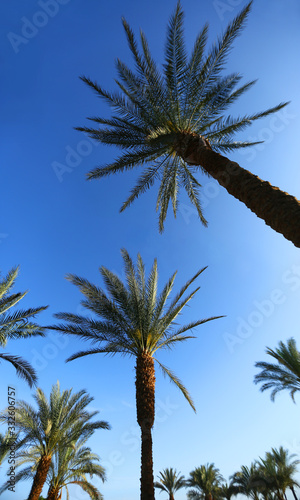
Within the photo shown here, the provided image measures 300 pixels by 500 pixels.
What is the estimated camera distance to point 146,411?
29.3 feet

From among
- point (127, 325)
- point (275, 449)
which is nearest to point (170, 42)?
point (127, 325)

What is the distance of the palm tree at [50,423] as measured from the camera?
13211 mm

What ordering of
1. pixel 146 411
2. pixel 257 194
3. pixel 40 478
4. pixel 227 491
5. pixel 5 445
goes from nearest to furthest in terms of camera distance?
1. pixel 257 194
2. pixel 146 411
3. pixel 40 478
4. pixel 5 445
5. pixel 227 491

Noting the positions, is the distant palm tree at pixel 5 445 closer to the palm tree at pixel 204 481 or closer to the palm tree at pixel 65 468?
the palm tree at pixel 65 468

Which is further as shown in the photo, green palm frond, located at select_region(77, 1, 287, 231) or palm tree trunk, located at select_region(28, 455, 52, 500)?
palm tree trunk, located at select_region(28, 455, 52, 500)

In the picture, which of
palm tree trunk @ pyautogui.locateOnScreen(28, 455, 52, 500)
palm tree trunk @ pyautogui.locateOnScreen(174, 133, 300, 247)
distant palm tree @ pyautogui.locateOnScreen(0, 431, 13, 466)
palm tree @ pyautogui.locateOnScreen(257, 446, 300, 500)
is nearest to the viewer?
palm tree trunk @ pyautogui.locateOnScreen(174, 133, 300, 247)

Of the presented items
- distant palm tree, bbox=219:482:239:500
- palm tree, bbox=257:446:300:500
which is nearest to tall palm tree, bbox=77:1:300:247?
palm tree, bbox=257:446:300:500

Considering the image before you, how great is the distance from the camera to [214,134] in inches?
338

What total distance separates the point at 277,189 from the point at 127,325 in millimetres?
7247

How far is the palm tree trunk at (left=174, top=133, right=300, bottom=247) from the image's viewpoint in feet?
12.7

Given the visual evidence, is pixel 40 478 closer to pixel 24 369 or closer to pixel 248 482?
pixel 24 369

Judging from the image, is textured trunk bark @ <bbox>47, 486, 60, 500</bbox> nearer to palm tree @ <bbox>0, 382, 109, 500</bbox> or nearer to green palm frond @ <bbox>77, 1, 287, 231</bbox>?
palm tree @ <bbox>0, 382, 109, 500</bbox>

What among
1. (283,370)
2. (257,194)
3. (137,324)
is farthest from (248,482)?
(257,194)

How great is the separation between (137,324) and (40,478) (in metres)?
9.71
